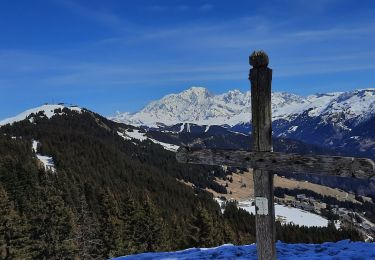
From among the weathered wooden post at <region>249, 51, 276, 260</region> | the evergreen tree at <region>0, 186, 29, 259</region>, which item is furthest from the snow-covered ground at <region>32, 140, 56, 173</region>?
the weathered wooden post at <region>249, 51, 276, 260</region>

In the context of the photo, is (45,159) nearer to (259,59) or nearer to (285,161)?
(259,59)

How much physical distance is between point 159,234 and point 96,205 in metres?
50.8

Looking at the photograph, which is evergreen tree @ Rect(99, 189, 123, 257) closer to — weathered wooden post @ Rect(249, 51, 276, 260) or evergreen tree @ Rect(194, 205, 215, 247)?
evergreen tree @ Rect(194, 205, 215, 247)

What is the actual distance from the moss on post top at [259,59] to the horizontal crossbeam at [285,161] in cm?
216

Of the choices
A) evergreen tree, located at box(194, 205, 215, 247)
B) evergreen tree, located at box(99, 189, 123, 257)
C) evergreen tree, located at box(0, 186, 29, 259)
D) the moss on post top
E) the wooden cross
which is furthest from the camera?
evergreen tree, located at box(99, 189, 123, 257)

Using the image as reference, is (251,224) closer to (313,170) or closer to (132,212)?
(132,212)

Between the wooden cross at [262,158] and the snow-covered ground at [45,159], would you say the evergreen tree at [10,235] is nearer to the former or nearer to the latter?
the wooden cross at [262,158]

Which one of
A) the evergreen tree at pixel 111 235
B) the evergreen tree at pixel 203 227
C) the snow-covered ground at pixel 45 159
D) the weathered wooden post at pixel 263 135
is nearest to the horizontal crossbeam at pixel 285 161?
the weathered wooden post at pixel 263 135

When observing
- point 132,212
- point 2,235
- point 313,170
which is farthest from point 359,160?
point 132,212

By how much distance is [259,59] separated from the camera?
36.7ft

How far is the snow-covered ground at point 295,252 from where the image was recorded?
16312 millimetres

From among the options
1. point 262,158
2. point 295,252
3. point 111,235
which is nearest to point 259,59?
point 262,158

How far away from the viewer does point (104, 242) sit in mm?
68688

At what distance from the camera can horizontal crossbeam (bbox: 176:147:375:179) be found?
9.60 metres
